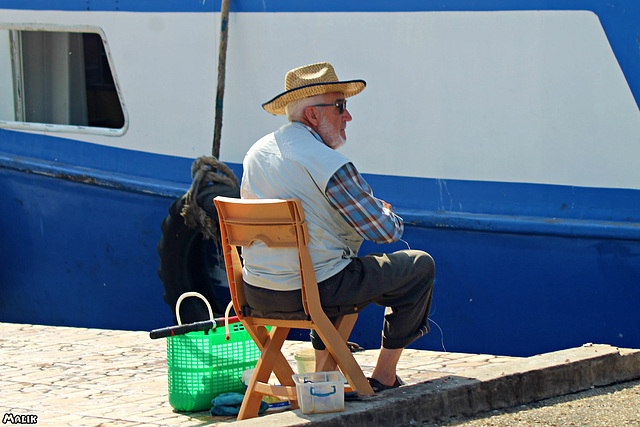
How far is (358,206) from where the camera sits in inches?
118

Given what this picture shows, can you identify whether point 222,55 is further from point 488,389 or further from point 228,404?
point 488,389

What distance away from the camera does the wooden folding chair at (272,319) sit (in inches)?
116

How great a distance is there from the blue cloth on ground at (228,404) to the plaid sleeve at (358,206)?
0.80 m

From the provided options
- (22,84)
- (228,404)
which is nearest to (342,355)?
(228,404)

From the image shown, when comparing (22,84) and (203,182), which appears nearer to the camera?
(203,182)

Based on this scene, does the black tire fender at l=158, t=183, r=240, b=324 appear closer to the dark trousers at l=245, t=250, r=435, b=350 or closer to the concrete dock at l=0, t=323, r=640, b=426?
the concrete dock at l=0, t=323, r=640, b=426

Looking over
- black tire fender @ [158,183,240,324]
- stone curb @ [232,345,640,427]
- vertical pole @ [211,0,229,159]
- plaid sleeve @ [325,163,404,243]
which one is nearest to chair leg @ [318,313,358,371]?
stone curb @ [232,345,640,427]

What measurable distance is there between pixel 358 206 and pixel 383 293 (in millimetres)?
329

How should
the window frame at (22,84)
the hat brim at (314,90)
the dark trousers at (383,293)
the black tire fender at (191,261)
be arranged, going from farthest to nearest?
the window frame at (22,84) < the black tire fender at (191,261) < the hat brim at (314,90) < the dark trousers at (383,293)

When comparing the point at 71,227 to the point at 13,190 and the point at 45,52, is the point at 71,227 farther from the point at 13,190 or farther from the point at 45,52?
the point at 45,52

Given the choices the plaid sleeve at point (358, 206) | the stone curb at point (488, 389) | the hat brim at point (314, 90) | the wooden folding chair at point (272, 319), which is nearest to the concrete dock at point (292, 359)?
the stone curb at point (488, 389)

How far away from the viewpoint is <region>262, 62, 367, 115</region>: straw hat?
3.19 metres

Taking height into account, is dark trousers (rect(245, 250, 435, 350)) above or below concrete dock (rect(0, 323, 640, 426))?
above

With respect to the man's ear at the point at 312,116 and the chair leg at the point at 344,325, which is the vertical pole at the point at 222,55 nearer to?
the man's ear at the point at 312,116
